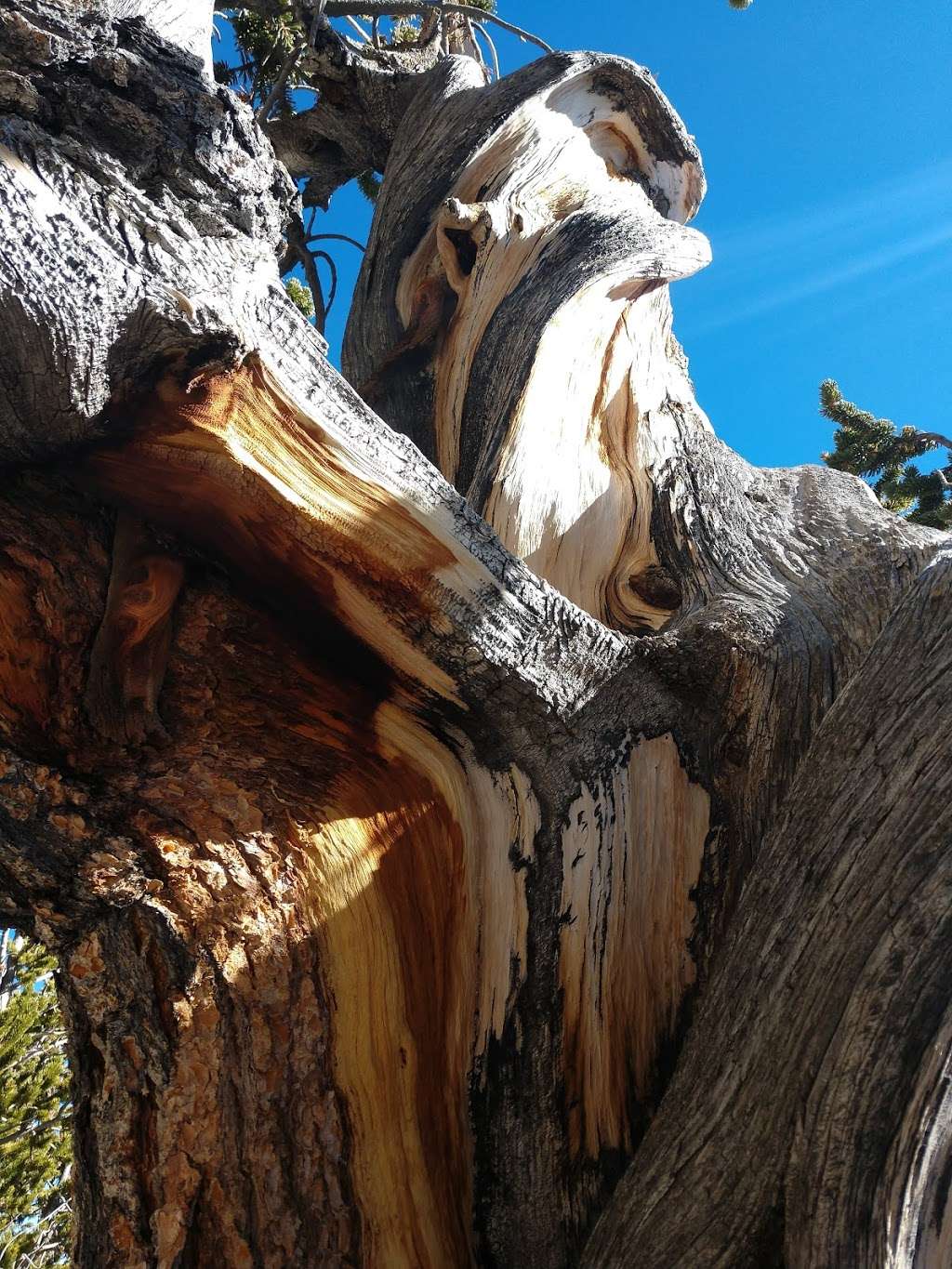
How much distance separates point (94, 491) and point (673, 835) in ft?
3.54

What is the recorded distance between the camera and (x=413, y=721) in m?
1.62

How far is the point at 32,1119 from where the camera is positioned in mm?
5477

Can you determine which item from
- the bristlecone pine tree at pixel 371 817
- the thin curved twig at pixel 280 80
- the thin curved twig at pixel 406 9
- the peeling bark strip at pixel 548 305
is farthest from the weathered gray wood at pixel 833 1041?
the thin curved twig at pixel 406 9

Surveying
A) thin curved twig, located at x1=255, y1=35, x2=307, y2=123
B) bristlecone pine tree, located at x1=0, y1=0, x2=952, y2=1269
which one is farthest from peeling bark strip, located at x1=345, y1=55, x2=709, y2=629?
bristlecone pine tree, located at x1=0, y1=0, x2=952, y2=1269

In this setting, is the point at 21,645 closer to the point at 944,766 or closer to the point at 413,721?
the point at 413,721

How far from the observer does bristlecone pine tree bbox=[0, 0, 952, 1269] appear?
1230 millimetres

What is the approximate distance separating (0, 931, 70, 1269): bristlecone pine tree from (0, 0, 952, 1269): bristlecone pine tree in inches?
176

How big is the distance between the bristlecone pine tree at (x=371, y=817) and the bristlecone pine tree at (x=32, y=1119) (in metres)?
4.46

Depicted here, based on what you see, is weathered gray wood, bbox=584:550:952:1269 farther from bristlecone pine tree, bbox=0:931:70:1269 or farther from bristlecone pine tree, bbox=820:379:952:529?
bristlecone pine tree, bbox=0:931:70:1269

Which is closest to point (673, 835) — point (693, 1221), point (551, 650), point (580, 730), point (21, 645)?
point (580, 730)

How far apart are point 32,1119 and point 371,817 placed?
5111mm

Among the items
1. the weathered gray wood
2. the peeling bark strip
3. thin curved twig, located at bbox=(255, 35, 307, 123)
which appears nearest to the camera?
the weathered gray wood

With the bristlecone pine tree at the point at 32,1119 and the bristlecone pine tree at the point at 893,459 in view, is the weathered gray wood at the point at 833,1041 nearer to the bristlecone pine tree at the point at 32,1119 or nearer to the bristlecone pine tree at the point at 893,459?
the bristlecone pine tree at the point at 893,459

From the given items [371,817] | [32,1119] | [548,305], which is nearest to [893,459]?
[548,305]
